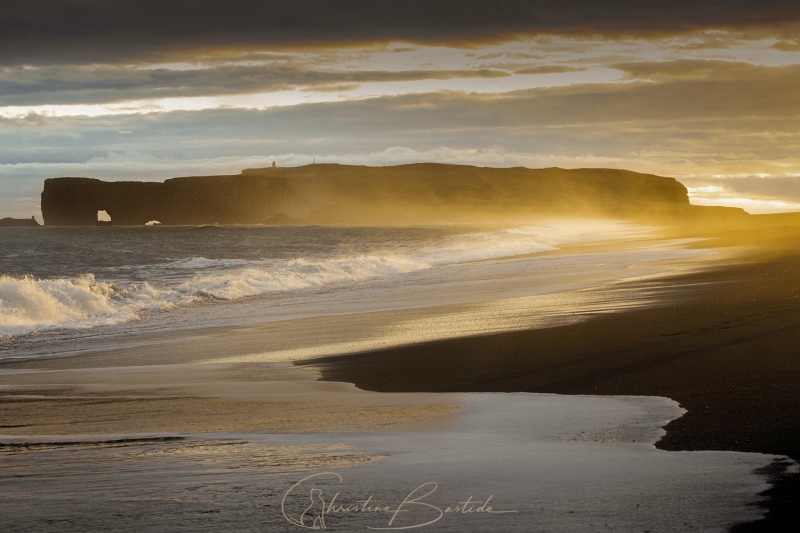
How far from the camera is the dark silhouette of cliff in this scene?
15250 centimetres

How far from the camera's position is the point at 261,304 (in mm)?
17156

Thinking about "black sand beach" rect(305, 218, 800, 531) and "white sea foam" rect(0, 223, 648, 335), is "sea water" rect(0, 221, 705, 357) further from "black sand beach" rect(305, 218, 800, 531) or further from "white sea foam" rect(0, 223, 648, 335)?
"black sand beach" rect(305, 218, 800, 531)

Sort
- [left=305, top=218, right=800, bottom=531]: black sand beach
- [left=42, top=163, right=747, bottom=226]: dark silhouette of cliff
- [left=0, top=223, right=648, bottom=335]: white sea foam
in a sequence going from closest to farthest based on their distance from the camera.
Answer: [left=305, top=218, right=800, bottom=531]: black sand beach → [left=0, top=223, right=648, bottom=335]: white sea foam → [left=42, top=163, right=747, bottom=226]: dark silhouette of cliff

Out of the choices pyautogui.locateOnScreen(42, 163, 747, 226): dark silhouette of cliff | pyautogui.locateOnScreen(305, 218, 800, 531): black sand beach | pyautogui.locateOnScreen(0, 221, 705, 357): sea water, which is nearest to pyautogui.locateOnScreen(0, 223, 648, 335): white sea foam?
pyautogui.locateOnScreen(0, 221, 705, 357): sea water

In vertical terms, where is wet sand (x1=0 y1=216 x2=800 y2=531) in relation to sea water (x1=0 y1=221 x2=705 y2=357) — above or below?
above

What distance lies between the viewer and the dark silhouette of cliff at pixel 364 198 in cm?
15250

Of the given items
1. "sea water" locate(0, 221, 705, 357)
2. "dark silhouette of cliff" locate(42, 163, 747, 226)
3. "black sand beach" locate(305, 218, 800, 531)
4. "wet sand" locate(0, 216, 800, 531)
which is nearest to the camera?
"black sand beach" locate(305, 218, 800, 531)

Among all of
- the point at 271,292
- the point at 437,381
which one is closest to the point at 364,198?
the point at 271,292

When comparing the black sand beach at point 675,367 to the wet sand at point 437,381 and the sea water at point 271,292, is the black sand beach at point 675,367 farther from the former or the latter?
the sea water at point 271,292

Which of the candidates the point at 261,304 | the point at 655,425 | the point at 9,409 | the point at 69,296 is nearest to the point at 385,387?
the point at 655,425

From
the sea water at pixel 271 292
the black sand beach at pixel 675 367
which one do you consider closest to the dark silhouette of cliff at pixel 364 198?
the sea water at pixel 271 292

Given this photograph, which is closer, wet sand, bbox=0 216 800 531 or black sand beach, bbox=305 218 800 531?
black sand beach, bbox=305 218 800 531

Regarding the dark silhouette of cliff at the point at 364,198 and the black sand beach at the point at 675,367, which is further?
the dark silhouette of cliff at the point at 364,198

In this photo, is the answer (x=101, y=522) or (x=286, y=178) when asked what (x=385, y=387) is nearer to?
(x=101, y=522)
